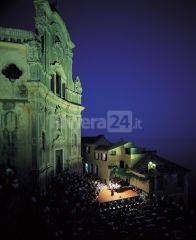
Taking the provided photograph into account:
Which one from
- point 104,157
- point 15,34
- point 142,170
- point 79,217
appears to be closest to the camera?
point 79,217

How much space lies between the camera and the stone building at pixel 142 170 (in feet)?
95.0

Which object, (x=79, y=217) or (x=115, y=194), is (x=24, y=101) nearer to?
(x=79, y=217)

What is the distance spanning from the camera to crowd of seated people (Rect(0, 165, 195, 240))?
37.6ft

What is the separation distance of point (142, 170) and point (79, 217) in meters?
16.0

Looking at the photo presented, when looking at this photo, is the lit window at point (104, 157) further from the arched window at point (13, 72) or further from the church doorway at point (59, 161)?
the arched window at point (13, 72)

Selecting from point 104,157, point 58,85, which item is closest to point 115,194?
point 104,157

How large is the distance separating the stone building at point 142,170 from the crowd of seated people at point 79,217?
8.18 meters

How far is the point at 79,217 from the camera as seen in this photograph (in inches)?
609

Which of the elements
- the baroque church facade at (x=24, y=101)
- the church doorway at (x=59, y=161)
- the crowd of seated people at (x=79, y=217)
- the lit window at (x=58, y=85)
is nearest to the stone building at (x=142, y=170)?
the crowd of seated people at (x=79, y=217)

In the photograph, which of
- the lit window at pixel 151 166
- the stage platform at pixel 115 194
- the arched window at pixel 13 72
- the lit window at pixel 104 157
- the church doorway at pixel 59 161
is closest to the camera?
the arched window at pixel 13 72

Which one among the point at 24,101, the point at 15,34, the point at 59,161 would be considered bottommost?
the point at 59,161

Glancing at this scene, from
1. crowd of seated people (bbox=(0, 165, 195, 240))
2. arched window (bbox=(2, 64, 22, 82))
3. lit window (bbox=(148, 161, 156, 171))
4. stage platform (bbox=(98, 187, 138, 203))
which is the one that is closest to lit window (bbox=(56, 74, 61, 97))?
arched window (bbox=(2, 64, 22, 82))

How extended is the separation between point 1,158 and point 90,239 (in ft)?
35.1

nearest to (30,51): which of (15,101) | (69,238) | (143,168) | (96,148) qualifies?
(15,101)
